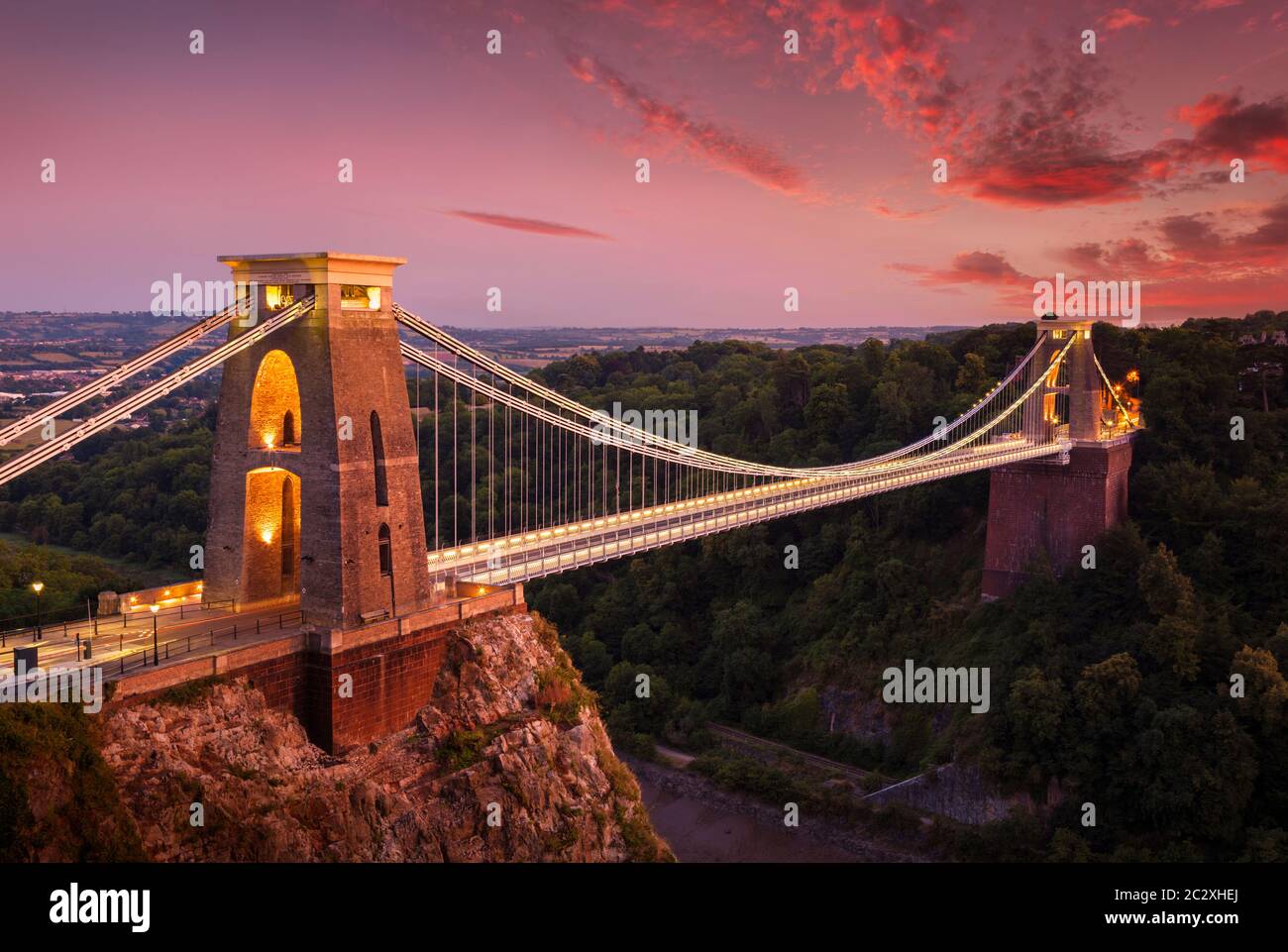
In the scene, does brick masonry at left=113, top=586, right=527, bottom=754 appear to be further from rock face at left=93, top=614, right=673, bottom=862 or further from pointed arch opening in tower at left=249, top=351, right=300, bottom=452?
pointed arch opening in tower at left=249, top=351, right=300, bottom=452

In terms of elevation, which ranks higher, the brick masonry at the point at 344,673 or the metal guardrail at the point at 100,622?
the metal guardrail at the point at 100,622

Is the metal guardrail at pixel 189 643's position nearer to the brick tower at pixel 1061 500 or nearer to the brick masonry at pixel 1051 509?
the brick tower at pixel 1061 500

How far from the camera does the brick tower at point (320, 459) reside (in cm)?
1892

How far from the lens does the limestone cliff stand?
15352 millimetres

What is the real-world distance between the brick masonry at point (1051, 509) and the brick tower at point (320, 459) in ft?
85.5

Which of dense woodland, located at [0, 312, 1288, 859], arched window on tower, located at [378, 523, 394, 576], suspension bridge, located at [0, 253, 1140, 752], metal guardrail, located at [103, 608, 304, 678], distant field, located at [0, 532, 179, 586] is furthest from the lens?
distant field, located at [0, 532, 179, 586]

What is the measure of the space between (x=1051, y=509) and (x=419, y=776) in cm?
2834

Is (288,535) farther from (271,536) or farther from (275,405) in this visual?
(275,405)

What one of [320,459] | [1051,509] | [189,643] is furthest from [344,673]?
[1051,509]

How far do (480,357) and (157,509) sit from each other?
2636 cm

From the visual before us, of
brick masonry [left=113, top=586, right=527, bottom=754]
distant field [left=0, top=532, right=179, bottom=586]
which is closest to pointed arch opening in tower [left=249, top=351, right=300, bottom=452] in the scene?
brick masonry [left=113, top=586, right=527, bottom=754]

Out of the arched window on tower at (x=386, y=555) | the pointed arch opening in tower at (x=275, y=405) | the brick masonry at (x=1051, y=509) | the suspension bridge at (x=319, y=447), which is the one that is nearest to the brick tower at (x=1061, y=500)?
the brick masonry at (x=1051, y=509)

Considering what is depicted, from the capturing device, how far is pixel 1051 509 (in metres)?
40.3

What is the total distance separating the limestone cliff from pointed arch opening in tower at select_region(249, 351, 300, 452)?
15.3ft
